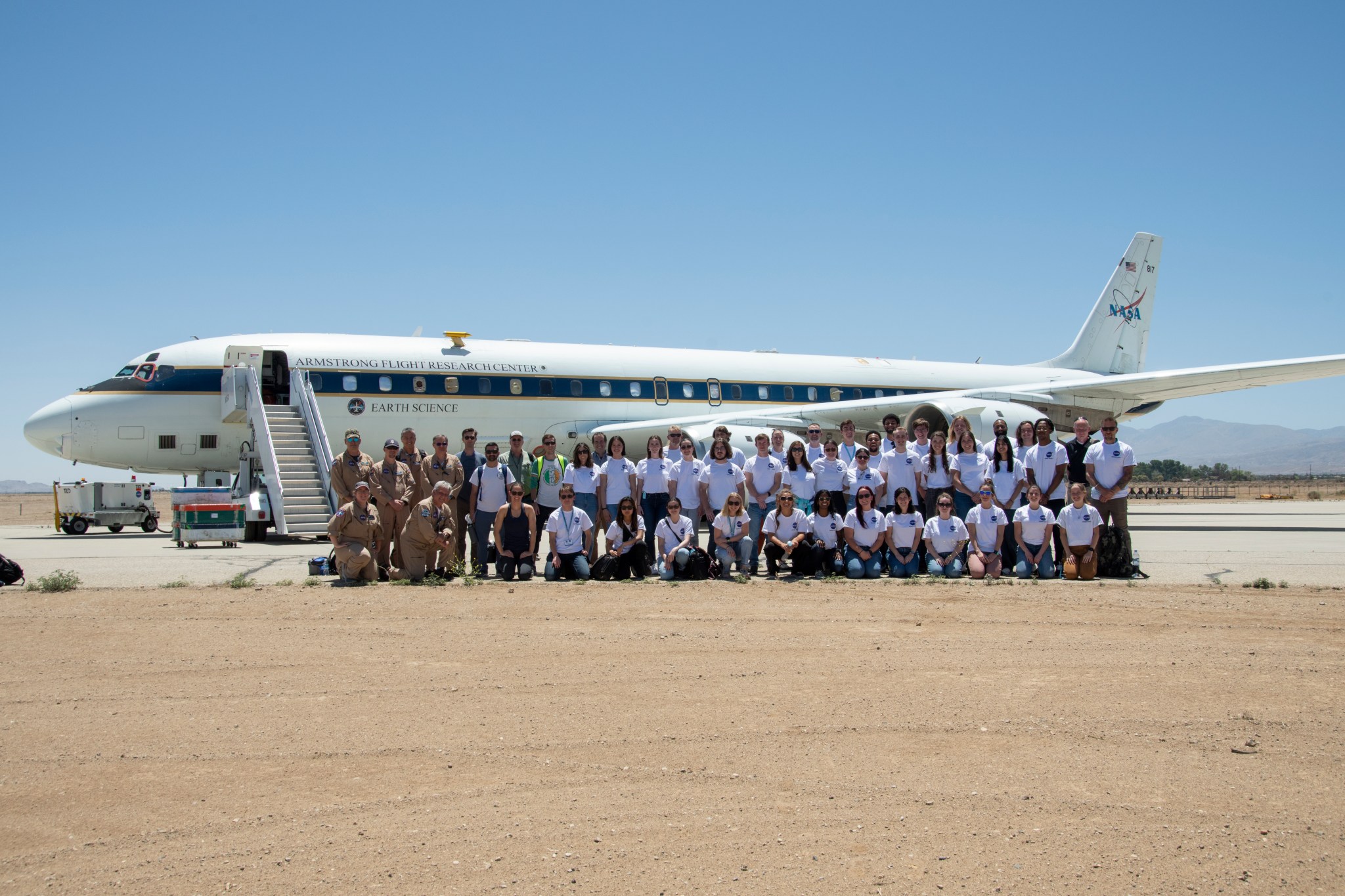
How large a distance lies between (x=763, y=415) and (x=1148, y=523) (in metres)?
7.78

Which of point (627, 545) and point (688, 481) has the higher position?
point (688, 481)

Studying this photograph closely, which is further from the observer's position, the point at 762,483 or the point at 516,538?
the point at 762,483

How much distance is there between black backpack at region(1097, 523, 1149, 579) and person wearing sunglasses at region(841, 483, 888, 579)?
2.16 metres

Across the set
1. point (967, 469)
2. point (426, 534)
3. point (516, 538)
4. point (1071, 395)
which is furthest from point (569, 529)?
point (1071, 395)

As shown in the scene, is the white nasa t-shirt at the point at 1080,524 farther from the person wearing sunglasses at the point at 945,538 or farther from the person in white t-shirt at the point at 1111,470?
the person wearing sunglasses at the point at 945,538

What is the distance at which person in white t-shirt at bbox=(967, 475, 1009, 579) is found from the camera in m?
9.78

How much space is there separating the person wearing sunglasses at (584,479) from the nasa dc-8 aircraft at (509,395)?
20.1 feet

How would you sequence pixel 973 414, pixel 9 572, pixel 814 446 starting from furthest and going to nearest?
pixel 973 414 → pixel 814 446 → pixel 9 572

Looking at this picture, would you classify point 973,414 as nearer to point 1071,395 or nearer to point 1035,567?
point 1071,395

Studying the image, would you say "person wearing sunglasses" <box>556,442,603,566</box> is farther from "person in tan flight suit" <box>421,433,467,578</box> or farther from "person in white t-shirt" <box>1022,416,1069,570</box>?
"person in white t-shirt" <box>1022,416,1069,570</box>

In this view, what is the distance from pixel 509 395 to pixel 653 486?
7164 millimetres

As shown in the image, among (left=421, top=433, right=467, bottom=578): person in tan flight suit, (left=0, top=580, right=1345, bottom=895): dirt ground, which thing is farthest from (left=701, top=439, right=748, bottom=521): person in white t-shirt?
(left=0, top=580, right=1345, bottom=895): dirt ground

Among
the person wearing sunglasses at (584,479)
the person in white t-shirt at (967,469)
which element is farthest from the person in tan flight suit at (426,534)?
the person in white t-shirt at (967,469)

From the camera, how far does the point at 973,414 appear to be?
1641 cm
